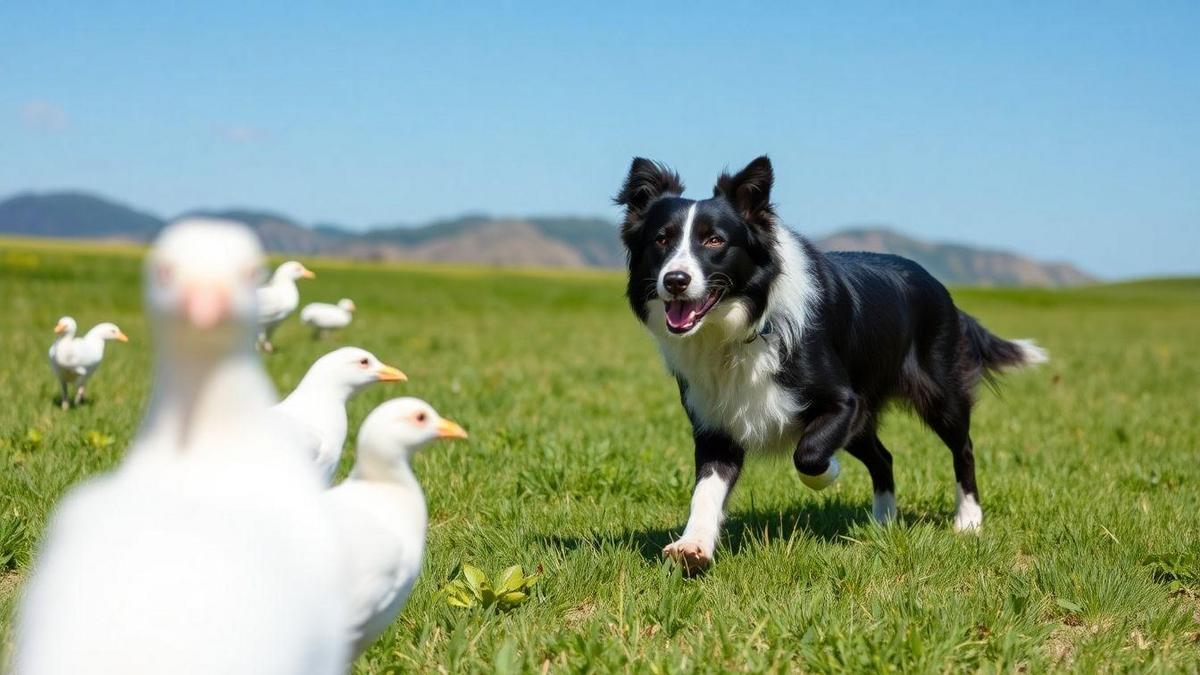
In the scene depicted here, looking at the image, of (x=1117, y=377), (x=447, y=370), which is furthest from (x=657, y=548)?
(x=1117, y=377)

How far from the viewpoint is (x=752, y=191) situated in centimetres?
459

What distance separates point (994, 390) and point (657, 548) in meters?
2.86

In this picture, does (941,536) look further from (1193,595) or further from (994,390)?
(994,390)

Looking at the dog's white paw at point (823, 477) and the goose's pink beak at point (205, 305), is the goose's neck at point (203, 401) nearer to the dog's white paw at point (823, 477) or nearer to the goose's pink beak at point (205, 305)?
the goose's pink beak at point (205, 305)

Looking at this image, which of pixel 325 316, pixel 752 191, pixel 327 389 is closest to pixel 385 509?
pixel 327 389

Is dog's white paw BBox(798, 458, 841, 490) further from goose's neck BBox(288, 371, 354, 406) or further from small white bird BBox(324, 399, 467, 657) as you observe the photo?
small white bird BBox(324, 399, 467, 657)

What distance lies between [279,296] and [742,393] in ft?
25.6

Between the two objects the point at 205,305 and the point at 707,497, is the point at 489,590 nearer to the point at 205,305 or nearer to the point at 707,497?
the point at 707,497

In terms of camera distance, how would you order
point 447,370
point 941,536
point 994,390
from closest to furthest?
point 941,536 → point 994,390 → point 447,370

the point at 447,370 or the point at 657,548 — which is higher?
the point at 657,548

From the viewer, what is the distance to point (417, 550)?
1984 mm

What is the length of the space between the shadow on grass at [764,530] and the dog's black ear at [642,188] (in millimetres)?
1442

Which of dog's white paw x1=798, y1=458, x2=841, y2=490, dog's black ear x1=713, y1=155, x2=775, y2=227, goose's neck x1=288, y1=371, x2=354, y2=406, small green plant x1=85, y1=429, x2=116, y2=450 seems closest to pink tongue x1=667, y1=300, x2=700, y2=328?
dog's black ear x1=713, y1=155, x2=775, y2=227

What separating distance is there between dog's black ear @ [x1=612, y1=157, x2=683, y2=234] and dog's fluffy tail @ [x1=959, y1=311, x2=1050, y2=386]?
2073mm
